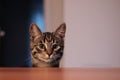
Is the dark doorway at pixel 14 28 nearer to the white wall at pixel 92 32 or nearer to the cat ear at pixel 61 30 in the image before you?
the white wall at pixel 92 32

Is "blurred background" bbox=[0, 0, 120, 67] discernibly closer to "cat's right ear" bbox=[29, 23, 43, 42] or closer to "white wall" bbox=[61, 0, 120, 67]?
"white wall" bbox=[61, 0, 120, 67]

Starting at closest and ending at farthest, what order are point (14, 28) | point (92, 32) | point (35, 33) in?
point (35, 33), point (92, 32), point (14, 28)

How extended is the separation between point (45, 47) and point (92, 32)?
2.17ft

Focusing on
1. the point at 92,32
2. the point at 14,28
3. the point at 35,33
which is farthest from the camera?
the point at 14,28

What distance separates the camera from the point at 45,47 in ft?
3.61

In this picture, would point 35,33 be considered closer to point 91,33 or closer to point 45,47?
point 45,47

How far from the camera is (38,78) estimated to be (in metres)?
0.45

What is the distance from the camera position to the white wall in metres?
1.68

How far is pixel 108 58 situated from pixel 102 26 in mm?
227

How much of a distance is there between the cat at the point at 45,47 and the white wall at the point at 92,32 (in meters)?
0.54

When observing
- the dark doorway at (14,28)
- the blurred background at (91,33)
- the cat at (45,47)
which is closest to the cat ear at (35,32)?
the cat at (45,47)

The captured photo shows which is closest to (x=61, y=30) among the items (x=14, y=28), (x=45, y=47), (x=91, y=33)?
(x=45, y=47)

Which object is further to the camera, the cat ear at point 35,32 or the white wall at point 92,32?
the white wall at point 92,32

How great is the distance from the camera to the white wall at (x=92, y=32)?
1.68 metres
